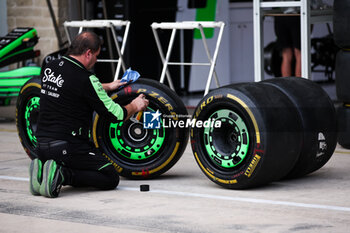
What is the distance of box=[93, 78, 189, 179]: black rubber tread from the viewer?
6.57 meters

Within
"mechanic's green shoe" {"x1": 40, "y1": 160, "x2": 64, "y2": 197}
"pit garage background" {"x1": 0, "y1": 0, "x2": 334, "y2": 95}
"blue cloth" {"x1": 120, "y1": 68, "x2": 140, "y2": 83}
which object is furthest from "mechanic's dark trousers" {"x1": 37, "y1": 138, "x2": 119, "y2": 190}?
"pit garage background" {"x1": 0, "y1": 0, "x2": 334, "y2": 95}

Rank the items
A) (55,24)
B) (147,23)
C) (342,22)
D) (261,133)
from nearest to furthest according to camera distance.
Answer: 1. (261,133)
2. (342,22)
3. (55,24)
4. (147,23)

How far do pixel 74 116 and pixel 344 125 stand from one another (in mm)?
3083

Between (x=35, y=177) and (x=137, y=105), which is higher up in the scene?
(x=137, y=105)

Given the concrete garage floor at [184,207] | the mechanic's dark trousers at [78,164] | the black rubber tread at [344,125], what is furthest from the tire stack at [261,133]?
the black rubber tread at [344,125]

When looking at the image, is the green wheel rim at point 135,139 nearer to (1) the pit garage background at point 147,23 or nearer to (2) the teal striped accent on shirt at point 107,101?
(2) the teal striped accent on shirt at point 107,101

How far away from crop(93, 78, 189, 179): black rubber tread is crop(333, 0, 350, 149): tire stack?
2114 millimetres

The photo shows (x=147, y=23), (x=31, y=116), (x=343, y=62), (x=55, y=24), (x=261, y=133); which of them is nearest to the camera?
(x=261, y=133)

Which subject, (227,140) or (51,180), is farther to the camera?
(227,140)

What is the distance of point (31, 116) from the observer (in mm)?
7457

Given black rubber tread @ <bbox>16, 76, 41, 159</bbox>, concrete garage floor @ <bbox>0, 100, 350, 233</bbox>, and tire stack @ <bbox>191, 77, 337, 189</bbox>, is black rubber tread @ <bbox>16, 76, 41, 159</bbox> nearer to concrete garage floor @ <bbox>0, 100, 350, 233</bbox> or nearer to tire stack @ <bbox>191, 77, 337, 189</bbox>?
concrete garage floor @ <bbox>0, 100, 350, 233</bbox>

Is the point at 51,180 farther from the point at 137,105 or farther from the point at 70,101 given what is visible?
the point at 137,105

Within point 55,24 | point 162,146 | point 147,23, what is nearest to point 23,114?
point 162,146

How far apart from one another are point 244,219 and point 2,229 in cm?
159
